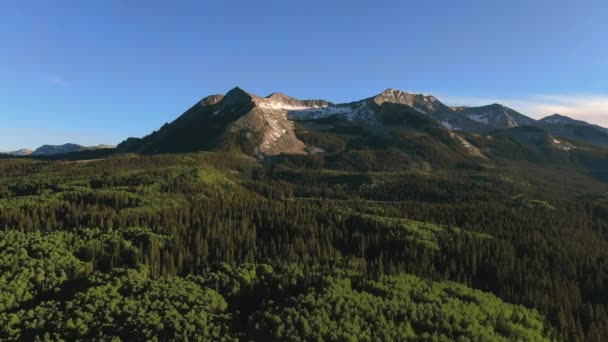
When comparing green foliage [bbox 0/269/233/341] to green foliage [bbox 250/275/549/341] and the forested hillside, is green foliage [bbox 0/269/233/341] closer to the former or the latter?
the forested hillside

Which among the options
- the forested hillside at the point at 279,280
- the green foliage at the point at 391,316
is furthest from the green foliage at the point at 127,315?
the green foliage at the point at 391,316

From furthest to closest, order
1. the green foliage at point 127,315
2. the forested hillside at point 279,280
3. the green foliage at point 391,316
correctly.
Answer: the forested hillside at point 279,280 → the green foliage at point 127,315 → the green foliage at point 391,316

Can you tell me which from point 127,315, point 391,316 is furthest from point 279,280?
point 127,315

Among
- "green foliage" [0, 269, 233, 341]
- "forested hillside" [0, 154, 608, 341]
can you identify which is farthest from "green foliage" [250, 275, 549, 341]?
"green foliage" [0, 269, 233, 341]

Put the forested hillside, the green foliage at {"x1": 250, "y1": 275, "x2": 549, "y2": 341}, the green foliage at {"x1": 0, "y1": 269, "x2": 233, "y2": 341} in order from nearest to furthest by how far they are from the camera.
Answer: the green foliage at {"x1": 250, "y1": 275, "x2": 549, "y2": 341} → the green foliage at {"x1": 0, "y1": 269, "x2": 233, "y2": 341} → the forested hillside

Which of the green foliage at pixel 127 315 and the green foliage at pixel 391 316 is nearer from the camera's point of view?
the green foliage at pixel 391 316

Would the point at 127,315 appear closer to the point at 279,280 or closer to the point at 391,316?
the point at 279,280

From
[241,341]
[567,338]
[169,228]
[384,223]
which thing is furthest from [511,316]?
[169,228]

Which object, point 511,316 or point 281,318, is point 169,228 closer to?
point 281,318

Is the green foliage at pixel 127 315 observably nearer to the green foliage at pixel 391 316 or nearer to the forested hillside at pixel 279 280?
the forested hillside at pixel 279 280

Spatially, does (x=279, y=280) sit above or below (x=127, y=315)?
below

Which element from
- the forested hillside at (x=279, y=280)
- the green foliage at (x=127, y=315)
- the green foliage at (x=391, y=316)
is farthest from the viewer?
the forested hillside at (x=279, y=280)

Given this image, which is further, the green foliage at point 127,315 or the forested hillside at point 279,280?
Result: the forested hillside at point 279,280
